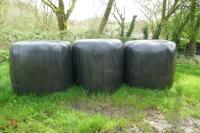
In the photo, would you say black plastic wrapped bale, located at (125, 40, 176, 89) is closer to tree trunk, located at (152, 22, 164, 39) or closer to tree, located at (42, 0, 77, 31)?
tree trunk, located at (152, 22, 164, 39)

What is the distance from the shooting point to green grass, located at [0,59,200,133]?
4070 millimetres

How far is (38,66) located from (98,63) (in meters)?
0.97

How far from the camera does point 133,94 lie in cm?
530

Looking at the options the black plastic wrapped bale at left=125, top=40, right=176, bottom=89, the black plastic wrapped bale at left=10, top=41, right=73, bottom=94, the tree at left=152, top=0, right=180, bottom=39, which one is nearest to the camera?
the black plastic wrapped bale at left=10, top=41, right=73, bottom=94

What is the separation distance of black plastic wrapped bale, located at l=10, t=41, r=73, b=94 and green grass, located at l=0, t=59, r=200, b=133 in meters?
0.16

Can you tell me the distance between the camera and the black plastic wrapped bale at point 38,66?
16.4 ft

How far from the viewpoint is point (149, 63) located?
539cm

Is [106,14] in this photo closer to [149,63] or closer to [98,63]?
[149,63]

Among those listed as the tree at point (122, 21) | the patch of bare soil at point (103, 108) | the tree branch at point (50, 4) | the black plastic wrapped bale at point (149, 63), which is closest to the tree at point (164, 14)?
the tree at point (122, 21)

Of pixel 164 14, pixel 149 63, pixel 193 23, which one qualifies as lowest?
pixel 149 63

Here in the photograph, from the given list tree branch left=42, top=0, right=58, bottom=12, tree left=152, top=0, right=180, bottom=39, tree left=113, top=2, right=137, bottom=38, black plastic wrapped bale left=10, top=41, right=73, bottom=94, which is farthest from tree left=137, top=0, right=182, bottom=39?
black plastic wrapped bale left=10, top=41, right=73, bottom=94

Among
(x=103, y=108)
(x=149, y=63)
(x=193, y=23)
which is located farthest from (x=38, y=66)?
(x=193, y=23)

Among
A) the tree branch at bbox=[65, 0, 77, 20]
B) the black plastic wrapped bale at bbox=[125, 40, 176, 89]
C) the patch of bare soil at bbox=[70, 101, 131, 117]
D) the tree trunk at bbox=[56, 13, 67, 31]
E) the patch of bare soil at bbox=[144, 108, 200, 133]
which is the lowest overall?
the patch of bare soil at bbox=[144, 108, 200, 133]

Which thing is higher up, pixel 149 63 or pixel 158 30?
pixel 158 30
